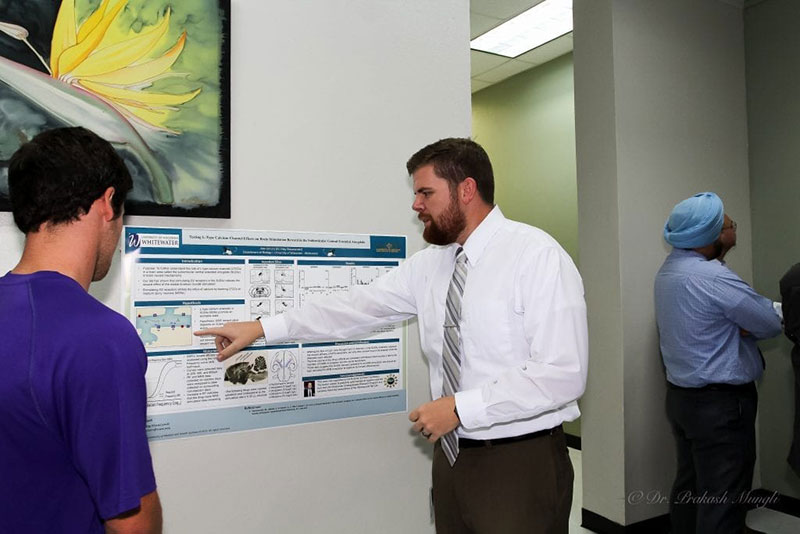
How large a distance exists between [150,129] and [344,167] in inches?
23.5

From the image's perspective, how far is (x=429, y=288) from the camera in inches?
67.6

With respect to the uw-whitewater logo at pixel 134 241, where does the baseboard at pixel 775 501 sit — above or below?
below

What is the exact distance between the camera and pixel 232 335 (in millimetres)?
1632

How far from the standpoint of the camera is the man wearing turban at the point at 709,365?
2.36 m

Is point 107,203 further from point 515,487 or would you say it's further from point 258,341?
point 515,487

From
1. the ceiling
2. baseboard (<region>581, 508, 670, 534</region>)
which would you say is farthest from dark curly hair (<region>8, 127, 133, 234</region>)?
the ceiling

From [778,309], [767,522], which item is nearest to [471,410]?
[778,309]

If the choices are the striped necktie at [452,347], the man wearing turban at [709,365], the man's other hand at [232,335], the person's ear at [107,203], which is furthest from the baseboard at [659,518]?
the person's ear at [107,203]

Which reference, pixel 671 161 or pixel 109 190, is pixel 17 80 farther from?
pixel 671 161

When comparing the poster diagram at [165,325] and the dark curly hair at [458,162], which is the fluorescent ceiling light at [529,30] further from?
the poster diagram at [165,325]

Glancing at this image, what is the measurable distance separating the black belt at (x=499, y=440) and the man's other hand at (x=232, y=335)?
0.66 metres

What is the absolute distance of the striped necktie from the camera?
1.58 m

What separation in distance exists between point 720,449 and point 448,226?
5.42 ft

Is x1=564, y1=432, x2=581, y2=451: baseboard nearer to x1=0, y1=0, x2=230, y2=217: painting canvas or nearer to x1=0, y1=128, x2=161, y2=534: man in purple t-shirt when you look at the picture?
x1=0, y1=0, x2=230, y2=217: painting canvas
